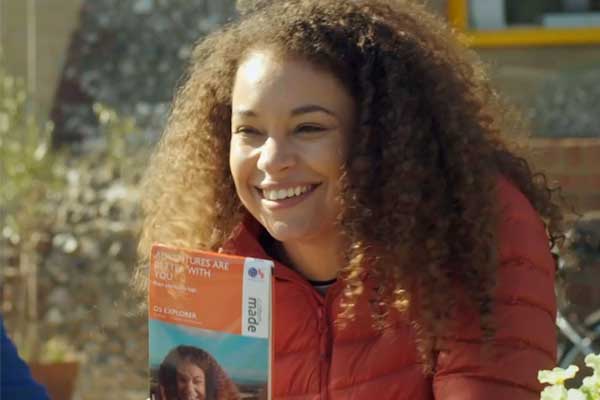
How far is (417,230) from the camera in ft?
8.22

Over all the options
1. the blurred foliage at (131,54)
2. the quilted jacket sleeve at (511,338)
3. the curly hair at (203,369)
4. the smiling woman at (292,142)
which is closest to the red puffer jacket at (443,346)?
the quilted jacket sleeve at (511,338)

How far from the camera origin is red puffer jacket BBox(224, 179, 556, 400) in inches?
94.0

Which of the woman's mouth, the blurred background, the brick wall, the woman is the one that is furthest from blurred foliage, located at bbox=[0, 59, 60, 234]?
the woman's mouth

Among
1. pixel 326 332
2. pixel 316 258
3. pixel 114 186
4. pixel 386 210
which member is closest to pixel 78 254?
pixel 114 186

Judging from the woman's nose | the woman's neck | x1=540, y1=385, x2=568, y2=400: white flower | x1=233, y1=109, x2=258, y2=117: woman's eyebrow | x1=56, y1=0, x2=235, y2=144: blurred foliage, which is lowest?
x1=540, y1=385, x2=568, y2=400: white flower

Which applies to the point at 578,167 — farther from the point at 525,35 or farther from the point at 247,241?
the point at 247,241

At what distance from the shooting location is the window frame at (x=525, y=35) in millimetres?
6043

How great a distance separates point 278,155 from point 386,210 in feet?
0.74

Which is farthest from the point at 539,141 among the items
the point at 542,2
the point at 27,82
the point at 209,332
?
the point at 209,332

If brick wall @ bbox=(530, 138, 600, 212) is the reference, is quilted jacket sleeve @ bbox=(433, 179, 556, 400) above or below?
below

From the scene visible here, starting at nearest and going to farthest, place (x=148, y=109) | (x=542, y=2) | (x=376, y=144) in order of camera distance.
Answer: (x=376, y=144), (x=542, y=2), (x=148, y=109)

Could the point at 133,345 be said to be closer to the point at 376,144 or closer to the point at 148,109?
the point at 148,109

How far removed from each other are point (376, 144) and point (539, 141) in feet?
10.7

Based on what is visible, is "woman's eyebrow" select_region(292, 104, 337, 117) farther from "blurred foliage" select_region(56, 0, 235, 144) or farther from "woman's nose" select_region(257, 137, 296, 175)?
"blurred foliage" select_region(56, 0, 235, 144)
